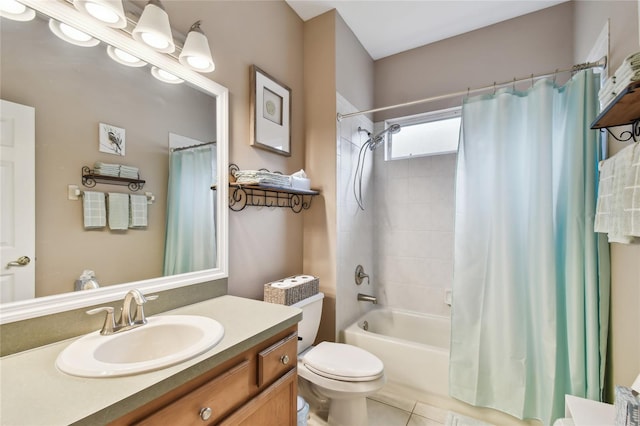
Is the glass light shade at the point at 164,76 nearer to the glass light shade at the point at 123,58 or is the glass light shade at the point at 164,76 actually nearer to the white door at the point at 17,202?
the glass light shade at the point at 123,58

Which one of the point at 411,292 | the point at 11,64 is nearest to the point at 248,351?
the point at 11,64

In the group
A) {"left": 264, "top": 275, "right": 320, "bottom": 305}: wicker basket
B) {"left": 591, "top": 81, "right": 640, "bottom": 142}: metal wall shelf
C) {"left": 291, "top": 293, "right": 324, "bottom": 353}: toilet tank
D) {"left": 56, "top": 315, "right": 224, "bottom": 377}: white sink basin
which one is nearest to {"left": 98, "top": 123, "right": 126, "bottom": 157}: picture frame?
{"left": 56, "top": 315, "right": 224, "bottom": 377}: white sink basin

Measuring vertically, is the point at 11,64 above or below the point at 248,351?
above

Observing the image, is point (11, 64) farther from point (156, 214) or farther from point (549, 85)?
point (549, 85)

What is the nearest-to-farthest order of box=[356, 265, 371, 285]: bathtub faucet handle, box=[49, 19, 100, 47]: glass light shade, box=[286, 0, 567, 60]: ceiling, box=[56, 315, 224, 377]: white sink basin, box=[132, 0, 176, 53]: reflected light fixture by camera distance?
box=[56, 315, 224, 377]: white sink basin
box=[49, 19, 100, 47]: glass light shade
box=[132, 0, 176, 53]: reflected light fixture
box=[286, 0, 567, 60]: ceiling
box=[356, 265, 371, 285]: bathtub faucet handle

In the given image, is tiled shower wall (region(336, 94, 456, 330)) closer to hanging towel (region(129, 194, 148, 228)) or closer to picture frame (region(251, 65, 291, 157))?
picture frame (region(251, 65, 291, 157))

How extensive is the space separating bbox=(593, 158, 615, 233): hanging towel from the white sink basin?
1.52 m

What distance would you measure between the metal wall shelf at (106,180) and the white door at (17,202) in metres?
0.13

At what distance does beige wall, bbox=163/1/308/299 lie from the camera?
1.45 m

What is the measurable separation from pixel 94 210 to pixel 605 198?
196 cm

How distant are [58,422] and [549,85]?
90.7 inches

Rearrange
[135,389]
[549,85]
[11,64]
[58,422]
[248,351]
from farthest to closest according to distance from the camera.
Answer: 1. [549,85]
2. [248,351]
3. [11,64]
4. [135,389]
5. [58,422]

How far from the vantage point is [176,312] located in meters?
1.15

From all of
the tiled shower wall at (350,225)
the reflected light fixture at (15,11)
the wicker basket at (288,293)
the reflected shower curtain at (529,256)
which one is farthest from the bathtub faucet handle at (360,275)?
the reflected light fixture at (15,11)
